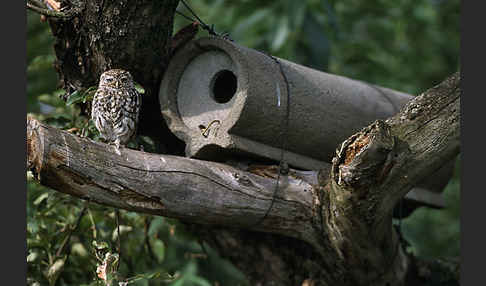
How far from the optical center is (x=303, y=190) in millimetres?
3027

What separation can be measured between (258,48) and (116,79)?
2.55 m

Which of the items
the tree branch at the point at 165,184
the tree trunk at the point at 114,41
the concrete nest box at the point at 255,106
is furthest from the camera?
the concrete nest box at the point at 255,106

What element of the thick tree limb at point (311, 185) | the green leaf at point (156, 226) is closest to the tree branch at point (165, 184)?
the thick tree limb at point (311, 185)

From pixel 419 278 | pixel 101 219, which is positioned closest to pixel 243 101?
pixel 101 219

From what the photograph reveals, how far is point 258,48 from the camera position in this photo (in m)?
5.28

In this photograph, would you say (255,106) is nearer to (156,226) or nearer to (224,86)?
(224,86)

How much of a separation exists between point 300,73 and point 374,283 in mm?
1029

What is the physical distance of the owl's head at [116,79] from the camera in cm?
285

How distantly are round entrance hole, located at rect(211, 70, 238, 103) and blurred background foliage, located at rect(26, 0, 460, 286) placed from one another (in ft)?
2.10

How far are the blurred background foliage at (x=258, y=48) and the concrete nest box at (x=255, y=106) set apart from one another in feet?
1.63

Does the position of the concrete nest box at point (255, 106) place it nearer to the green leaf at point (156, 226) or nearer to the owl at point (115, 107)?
the owl at point (115, 107)

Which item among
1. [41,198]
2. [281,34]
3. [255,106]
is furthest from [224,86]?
[281,34]

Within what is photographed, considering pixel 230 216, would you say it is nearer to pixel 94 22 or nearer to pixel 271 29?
pixel 94 22

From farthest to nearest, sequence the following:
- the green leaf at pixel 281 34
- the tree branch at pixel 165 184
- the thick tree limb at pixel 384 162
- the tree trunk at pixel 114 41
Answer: the green leaf at pixel 281 34 → the tree trunk at pixel 114 41 → the thick tree limb at pixel 384 162 → the tree branch at pixel 165 184
